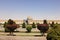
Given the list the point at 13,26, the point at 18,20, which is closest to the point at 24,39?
the point at 13,26

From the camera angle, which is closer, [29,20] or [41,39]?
[41,39]

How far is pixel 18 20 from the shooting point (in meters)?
55.6

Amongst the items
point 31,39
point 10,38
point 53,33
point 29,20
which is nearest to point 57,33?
point 53,33

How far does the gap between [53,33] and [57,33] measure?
0.69 ft

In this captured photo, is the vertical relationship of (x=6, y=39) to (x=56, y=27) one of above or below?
below

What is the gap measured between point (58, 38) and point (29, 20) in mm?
33888

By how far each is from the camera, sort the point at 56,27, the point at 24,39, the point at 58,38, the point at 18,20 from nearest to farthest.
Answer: the point at 58,38
the point at 56,27
the point at 24,39
the point at 18,20

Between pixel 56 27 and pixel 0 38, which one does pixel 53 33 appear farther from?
pixel 0 38

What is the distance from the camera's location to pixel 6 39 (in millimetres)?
15375

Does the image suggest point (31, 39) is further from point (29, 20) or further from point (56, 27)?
point (29, 20)

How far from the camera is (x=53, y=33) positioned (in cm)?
989

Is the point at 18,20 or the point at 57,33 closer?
the point at 57,33

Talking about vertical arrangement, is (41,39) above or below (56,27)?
below

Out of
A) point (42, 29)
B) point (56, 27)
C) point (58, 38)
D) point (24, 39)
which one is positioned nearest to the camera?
point (58, 38)
